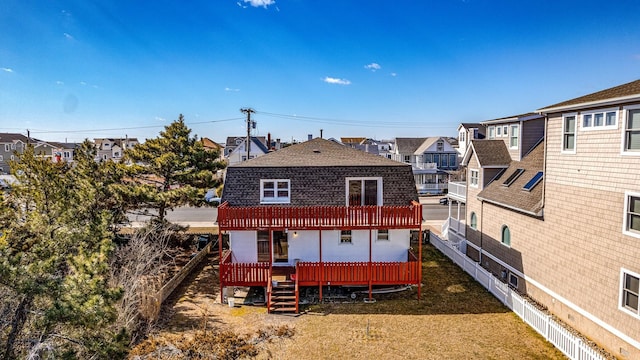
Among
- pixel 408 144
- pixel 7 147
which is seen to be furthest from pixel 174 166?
pixel 7 147

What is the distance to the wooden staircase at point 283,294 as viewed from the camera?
14.9 metres

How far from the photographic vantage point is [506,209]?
58.0ft

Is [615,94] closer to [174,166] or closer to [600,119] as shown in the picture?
[600,119]

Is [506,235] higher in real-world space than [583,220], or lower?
lower

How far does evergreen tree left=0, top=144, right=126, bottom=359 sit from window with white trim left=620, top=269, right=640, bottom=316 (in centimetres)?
1399

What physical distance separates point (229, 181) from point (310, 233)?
480cm

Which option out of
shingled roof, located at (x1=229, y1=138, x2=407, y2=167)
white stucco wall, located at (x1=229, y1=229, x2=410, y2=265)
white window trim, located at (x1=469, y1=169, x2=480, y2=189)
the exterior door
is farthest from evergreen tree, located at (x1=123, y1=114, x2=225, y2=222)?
white window trim, located at (x1=469, y1=169, x2=480, y2=189)

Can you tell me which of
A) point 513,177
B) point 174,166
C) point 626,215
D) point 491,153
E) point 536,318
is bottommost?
point 536,318

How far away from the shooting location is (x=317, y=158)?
19000mm

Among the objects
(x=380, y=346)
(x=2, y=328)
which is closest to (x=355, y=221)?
(x=380, y=346)

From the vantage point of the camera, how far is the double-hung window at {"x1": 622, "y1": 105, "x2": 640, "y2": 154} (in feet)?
34.2

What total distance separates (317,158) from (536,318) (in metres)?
11.8

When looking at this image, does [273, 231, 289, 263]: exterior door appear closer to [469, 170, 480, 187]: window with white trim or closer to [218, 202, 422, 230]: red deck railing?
[218, 202, 422, 230]: red deck railing

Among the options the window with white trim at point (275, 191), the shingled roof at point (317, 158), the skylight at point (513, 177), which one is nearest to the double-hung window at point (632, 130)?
the skylight at point (513, 177)
